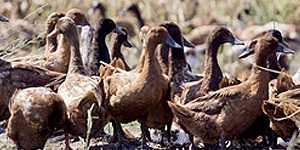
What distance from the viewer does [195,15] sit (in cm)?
2338

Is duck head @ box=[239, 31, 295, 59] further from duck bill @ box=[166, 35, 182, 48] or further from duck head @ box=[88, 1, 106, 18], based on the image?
duck head @ box=[88, 1, 106, 18]

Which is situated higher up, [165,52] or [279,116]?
[165,52]

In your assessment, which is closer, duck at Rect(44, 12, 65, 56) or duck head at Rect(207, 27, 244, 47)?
duck head at Rect(207, 27, 244, 47)

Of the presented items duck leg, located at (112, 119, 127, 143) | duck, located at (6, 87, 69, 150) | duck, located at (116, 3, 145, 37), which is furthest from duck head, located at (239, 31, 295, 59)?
duck, located at (116, 3, 145, 37)

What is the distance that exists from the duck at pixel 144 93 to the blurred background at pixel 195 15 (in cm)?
765

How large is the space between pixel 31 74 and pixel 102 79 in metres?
0.95

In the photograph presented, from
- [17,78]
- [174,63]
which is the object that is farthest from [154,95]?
[17,78]

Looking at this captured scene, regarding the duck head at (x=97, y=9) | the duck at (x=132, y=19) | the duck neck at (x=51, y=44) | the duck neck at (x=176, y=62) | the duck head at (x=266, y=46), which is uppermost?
the duck head at (x=266, y=46)

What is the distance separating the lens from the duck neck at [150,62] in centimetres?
1064

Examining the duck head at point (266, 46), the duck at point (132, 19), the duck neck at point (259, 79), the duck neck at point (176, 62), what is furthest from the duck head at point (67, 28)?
the duck at point (132, 19)

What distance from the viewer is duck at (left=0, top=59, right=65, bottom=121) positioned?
1122cm

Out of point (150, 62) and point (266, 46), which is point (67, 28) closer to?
point (150, 62)

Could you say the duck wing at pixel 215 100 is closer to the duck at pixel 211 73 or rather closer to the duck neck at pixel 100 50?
the duck at pixel 211 73

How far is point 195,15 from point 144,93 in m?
13.0
